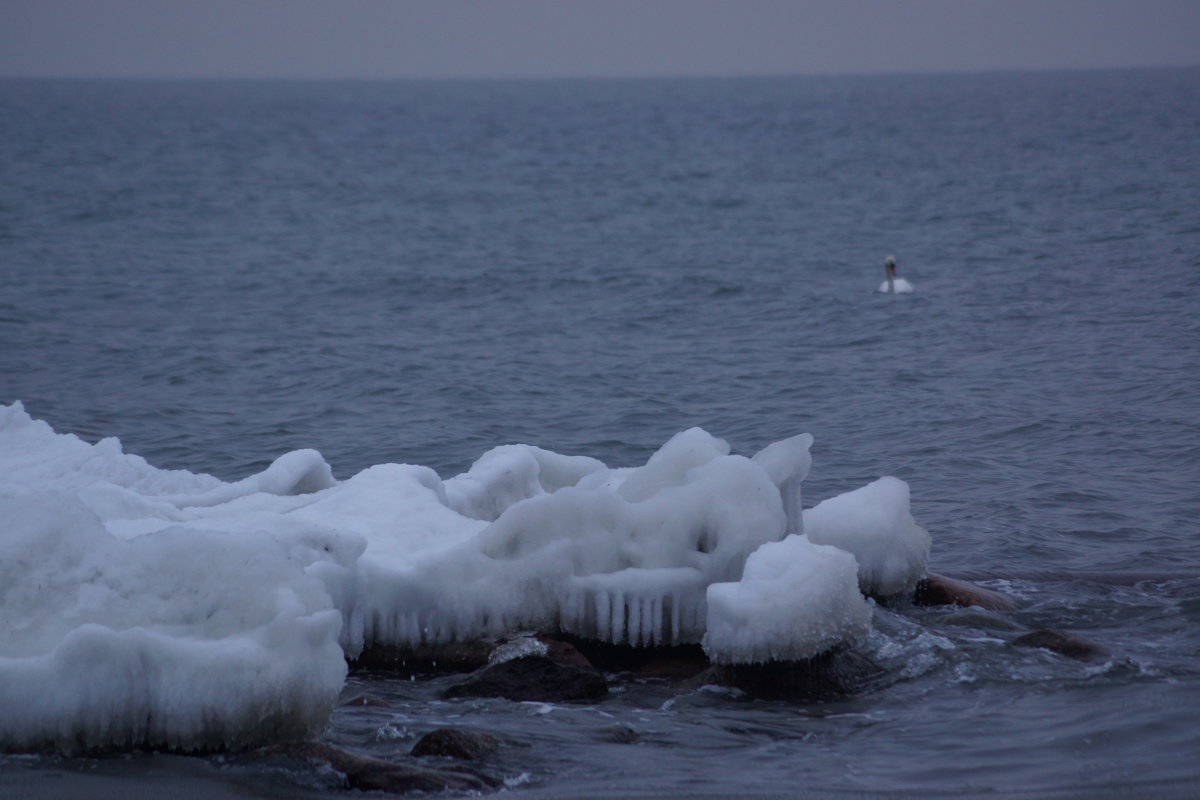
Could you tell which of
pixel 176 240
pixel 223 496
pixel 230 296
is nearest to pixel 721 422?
pixel 223 496

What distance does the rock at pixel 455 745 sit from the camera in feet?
23.7

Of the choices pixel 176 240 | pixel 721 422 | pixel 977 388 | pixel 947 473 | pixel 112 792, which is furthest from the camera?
pixel 176 240

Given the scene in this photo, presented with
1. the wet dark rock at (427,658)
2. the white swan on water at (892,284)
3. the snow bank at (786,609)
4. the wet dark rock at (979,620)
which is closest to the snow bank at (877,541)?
the wet dark rock at (979,620)

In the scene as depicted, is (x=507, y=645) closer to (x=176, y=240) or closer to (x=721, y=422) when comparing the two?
(x=721, y=422)

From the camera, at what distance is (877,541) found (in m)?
9.91

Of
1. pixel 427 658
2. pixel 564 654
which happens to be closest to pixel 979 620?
pixel 564 654

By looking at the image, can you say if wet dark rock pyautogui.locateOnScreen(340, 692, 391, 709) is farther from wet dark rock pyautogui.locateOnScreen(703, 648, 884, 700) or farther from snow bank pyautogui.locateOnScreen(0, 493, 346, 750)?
wet dark rock pyautogui.locateOnScreen(703, 648, 884, 700)

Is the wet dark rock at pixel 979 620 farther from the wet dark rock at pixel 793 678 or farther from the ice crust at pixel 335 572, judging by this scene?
the wet dark rock at pixel 793 678

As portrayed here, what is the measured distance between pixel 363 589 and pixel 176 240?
27.6m

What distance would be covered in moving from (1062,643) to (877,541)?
59.8 inches

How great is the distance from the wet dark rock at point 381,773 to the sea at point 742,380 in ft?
0.42

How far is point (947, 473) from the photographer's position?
13969mm

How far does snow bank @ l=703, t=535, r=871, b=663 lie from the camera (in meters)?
8.13

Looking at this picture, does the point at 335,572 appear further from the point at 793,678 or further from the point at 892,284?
the point at 892,284
